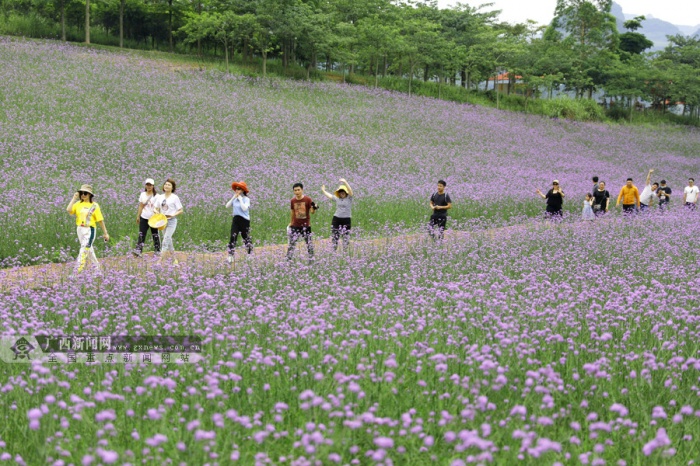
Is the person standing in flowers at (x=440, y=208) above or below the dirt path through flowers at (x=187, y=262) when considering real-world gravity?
above


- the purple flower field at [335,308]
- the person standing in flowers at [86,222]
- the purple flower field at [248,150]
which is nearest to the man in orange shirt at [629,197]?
the purple flower field at [335,308]

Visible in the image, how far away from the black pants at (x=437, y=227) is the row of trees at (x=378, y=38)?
2636 centimetres

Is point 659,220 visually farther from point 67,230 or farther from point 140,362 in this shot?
point 140,362

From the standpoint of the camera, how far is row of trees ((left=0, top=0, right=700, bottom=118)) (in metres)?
38.4

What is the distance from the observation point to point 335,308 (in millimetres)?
6559

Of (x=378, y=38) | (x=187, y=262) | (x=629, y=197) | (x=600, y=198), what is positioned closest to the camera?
(x=187, y=262)

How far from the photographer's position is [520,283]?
875 centimetres

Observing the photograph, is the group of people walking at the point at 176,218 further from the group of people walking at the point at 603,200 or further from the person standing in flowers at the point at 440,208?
the group of people walking at the point at 603,200

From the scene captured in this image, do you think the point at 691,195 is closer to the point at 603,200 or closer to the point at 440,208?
the point at 603,200

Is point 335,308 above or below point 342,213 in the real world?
below

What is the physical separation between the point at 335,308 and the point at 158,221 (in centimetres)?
555

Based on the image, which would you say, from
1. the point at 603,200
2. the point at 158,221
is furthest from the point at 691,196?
the point at 158,221

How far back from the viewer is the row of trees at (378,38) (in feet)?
126

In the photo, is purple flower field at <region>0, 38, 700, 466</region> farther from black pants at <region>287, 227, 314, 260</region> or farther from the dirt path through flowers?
black pants at <region>287, 227, 314, 260</region>
